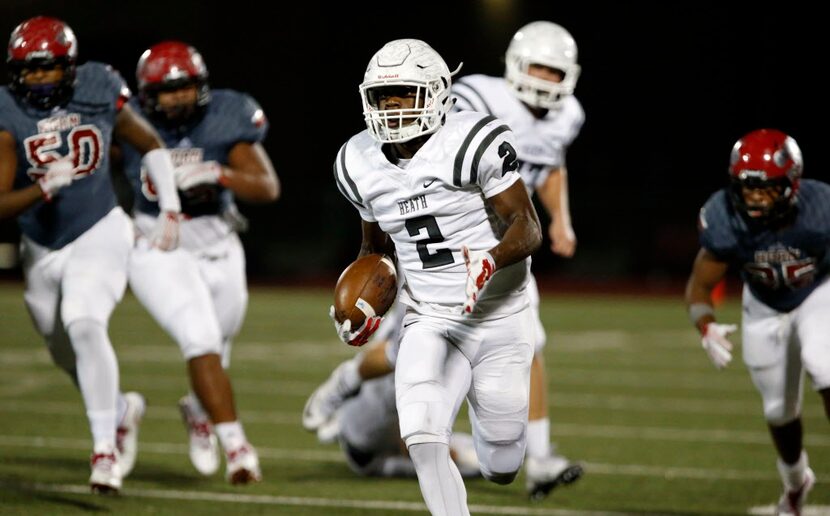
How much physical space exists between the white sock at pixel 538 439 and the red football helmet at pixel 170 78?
1853 mm

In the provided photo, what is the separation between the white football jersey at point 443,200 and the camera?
3.62m

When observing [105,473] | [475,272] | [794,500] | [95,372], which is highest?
[475,272]

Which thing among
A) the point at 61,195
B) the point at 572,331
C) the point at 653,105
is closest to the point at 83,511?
the point at 61,195

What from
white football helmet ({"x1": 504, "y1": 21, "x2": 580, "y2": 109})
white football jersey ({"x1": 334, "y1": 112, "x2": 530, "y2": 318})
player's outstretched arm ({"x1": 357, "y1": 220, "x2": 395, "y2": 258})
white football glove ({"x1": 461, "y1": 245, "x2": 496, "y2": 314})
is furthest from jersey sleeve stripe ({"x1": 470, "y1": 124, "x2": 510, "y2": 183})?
white football helmet ({"x1": 504, "y1": 21, "x2": 580, "y2": 109})

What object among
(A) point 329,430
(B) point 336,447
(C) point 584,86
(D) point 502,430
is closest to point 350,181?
(D) point 502,430

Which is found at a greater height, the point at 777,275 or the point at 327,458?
the point at 777,275

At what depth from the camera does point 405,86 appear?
3.65m

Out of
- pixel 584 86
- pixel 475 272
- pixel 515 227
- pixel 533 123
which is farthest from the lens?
pixel 584 86

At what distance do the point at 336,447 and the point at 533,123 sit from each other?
1905mm

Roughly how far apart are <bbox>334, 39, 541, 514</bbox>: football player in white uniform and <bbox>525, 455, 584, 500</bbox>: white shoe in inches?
41.4

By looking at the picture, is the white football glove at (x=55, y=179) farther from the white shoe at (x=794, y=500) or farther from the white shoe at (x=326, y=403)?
the white shoe at (x=794, y=500)

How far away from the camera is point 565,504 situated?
15.7 ft

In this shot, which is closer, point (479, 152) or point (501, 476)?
point (479, 152)

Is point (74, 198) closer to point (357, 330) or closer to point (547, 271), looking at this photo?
point (357, 330)
